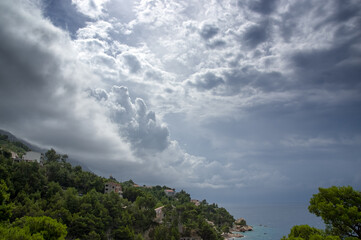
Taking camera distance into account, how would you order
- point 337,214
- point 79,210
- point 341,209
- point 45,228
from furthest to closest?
point 79,210
point 45,228
point 337,214
point 341,209

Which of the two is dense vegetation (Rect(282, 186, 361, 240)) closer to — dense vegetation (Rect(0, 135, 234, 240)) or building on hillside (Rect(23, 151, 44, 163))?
dense vegetation (Rect(0, 135, 234, 240))

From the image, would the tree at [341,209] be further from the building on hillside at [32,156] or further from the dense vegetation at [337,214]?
the building on hillside at [32,156]

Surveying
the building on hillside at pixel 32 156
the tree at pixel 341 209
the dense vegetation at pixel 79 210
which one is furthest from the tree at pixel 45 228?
the building on hillside at pixel 32 156

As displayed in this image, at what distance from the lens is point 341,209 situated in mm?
17547

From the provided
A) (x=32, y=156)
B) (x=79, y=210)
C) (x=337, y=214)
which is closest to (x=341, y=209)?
(x=337, y=214)

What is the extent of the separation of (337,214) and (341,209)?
0.49m

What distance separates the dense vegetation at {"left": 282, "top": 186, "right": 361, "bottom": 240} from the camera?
17.2 metres

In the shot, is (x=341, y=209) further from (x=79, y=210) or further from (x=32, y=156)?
(x=32, y=156)

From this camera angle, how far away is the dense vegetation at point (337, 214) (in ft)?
Answer: 56.4

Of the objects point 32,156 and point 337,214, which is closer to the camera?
point 337,214

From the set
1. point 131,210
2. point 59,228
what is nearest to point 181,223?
point 131,210

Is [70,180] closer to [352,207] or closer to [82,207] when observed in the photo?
[82,207]

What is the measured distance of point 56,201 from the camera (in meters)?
44.2

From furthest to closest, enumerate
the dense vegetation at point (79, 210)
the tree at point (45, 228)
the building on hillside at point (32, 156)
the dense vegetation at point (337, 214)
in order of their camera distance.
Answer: the building on hillside at point (32, 156), the dense vegetation at point (79, 210), the tree at point (45, 228), the dense vegetation at point (337, 214)
